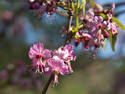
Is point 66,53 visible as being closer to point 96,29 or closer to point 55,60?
point 55,60

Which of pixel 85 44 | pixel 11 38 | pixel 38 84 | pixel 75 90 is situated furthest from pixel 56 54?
pixel 75 90

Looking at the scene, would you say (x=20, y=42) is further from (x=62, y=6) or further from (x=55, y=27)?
(x=62, y=6)

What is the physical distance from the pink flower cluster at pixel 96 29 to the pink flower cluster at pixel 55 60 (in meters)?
0.10

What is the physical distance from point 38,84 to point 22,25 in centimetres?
391

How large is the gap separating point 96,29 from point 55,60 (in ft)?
0.76

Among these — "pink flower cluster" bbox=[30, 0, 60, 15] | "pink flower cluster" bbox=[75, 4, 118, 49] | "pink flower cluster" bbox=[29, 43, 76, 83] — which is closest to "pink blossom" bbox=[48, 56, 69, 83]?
"pink flower cluster" bbox=[29, 43, 76, 83]

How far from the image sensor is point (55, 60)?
1224 millimetres

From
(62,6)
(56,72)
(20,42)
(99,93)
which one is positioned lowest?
(99,93)

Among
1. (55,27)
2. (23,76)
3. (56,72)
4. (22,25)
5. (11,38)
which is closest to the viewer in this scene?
(56,72)

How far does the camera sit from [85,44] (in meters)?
1.39

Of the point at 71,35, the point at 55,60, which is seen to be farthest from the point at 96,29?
the point at 55,60

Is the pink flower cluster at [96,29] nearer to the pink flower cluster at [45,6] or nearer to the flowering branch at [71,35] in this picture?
the flowering branch at [71,35]

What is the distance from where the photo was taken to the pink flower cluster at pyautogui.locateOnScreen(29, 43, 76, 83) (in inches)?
48.5

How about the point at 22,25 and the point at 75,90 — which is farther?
the point at 75,90
